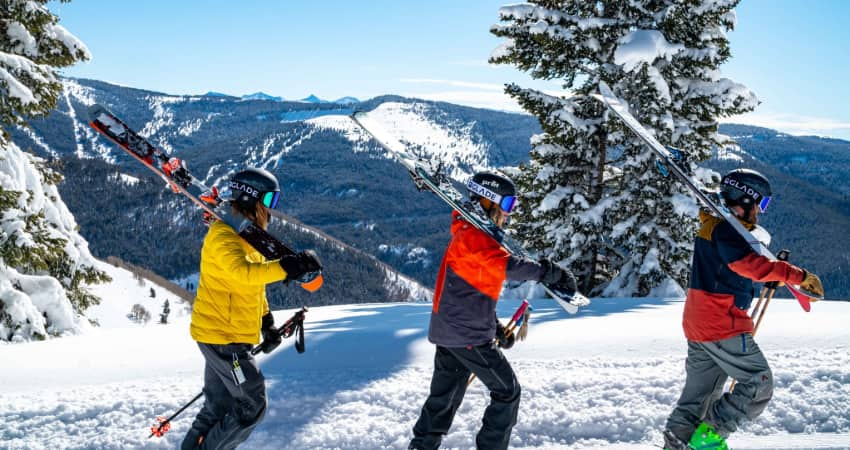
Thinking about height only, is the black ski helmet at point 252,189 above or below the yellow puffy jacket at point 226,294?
above

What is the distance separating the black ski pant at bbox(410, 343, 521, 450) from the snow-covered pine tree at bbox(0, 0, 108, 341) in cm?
860

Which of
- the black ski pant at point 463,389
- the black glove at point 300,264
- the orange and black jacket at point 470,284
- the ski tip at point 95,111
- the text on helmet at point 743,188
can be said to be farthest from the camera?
the ski tip at point 95,111

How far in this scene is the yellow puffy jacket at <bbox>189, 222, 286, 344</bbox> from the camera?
372 centimetres

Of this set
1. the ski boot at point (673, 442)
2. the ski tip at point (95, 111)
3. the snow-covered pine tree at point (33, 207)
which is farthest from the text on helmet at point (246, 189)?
the snow-covered pine tree at point (33, 207)

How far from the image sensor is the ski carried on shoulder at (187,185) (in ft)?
12.6

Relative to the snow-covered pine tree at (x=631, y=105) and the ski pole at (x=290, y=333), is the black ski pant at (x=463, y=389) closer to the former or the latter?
the ski pole at (x=290, y=333)

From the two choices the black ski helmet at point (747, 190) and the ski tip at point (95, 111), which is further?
the ski tip at point (95, 111)

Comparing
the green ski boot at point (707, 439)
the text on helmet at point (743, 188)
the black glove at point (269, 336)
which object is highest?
the text on helmet at point (743, 188)

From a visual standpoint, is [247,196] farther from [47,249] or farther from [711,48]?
[711,48]

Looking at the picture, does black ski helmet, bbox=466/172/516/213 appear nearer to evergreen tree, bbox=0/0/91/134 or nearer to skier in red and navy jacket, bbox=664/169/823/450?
skier in red and navy jacket, bbox=664/169/823/450

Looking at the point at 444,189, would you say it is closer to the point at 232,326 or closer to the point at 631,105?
the point at 232,326

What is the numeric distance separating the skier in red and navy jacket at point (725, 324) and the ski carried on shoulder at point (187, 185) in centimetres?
267

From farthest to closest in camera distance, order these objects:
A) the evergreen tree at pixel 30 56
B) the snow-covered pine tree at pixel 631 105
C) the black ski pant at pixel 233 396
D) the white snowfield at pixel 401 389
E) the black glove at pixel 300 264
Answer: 1. the snow-covered pine tree at pixel 631 105
2. the evergreen tree at pixel 30 56
3. the white snowfield at pixel 401 389
4. the black ski pant at pixel 233 396
5. the black glove at pixel 300 264

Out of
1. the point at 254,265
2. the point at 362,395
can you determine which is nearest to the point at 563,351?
the point at 362,395
